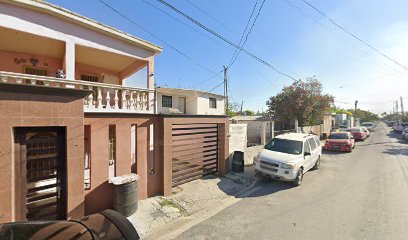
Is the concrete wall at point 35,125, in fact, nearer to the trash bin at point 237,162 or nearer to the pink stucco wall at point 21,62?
the pink stucco wall at point 21,62

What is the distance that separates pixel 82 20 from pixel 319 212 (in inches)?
360

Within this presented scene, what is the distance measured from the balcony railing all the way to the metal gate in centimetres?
139

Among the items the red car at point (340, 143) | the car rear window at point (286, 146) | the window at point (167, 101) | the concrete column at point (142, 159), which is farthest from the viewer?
the window at point (167, 101)

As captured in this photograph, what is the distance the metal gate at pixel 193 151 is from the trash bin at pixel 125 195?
196 cm

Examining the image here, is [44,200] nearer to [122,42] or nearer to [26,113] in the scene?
[26,113]

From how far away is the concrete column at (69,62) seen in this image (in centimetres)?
604

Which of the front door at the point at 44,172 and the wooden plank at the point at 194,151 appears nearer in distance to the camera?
the front door at the point at 44,172

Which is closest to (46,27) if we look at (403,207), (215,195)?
(215,195)

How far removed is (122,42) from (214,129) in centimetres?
509

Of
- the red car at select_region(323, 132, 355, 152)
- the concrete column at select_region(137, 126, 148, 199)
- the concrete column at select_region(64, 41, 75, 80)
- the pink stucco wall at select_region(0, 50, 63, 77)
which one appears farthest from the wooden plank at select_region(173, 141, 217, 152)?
the red car at select_region(323, 132, 355, 152)

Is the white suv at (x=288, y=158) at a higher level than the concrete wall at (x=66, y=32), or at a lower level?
lower

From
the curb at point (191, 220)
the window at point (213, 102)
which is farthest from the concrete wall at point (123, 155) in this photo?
the window at point (213, 102)

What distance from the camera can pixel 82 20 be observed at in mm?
6488

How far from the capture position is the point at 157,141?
6816 millimetres
